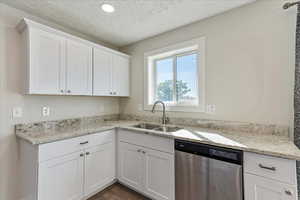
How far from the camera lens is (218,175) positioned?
1325 mm

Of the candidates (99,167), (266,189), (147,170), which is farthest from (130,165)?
(266,189)

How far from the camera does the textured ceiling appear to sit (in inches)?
68.1

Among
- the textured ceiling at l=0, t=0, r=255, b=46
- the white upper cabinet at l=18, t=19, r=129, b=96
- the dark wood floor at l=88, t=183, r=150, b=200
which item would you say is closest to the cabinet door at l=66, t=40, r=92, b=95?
the white upper cabinet at l=18, t=19, r=129, b=96

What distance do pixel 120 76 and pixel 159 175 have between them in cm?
185

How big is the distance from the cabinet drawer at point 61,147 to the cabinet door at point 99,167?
142 millimetres

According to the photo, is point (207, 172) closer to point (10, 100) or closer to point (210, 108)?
point (210, 108)

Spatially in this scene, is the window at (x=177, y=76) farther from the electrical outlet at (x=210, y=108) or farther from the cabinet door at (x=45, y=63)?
the cabinet door at (x=45, y=63)

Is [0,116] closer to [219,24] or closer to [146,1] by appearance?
[146,1]

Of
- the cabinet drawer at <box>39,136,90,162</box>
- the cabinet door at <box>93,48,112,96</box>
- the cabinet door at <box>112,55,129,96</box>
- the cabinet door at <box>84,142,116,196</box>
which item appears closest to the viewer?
the cabinet drawer at <box>39,136,90,162</box>

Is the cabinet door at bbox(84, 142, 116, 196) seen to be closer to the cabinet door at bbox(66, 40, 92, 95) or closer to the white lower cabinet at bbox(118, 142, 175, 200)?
the white lower cabinet at bbox(118, 142, 175, 200)

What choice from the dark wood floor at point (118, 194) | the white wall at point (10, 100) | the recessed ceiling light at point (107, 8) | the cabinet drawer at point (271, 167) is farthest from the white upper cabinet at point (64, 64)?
the cabinet drawer at point (271, 167)

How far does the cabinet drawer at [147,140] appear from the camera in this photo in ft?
5.55

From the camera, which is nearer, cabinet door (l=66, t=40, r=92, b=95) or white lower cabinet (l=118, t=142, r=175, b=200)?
white lower cabinet (l=118, t=142, r=175, b=200)

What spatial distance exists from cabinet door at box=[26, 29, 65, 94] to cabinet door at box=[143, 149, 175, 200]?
1464mm
